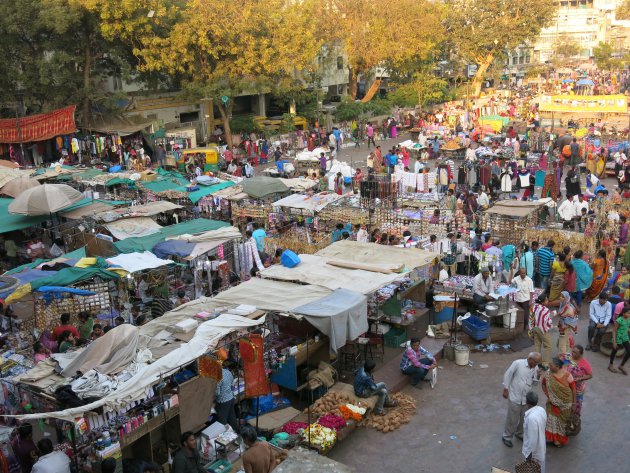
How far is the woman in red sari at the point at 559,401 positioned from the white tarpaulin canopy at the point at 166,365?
4.03m

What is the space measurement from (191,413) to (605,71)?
6996cm

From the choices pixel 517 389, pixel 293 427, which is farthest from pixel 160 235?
pixel 517 389

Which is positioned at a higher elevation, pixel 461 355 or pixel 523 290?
pixel 523 290

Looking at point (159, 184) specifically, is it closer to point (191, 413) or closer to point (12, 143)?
point (12, 143)

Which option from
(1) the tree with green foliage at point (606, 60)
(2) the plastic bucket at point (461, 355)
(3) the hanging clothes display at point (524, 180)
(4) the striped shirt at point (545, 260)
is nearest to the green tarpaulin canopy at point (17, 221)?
(2) the plastic bucket at point (461, 355)

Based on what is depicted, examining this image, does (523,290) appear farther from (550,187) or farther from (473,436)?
(550,187)

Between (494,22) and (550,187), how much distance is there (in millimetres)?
33361

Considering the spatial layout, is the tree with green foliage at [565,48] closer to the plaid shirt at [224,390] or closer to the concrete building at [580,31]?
the concrete building at [580,31]

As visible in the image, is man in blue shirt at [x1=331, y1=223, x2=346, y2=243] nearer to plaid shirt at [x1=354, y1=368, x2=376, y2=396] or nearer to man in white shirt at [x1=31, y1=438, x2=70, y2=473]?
plaid shirt at [x1=354, y1=368, x2=376, y2=396]

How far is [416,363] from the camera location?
1071 centimetres

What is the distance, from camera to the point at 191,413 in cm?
873

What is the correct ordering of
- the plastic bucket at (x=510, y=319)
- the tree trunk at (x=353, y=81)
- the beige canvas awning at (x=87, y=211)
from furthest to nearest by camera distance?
the tree trunk at (x=353, y=81) < the beige canvas awning at (x=87, y=211) < the plastic bucket at (x=510, y=319)

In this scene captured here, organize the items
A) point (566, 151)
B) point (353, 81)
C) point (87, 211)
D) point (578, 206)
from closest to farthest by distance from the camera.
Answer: point (87, 211), point (578, 206), point (566, 151), point (353, 81)

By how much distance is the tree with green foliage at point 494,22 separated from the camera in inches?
1948
